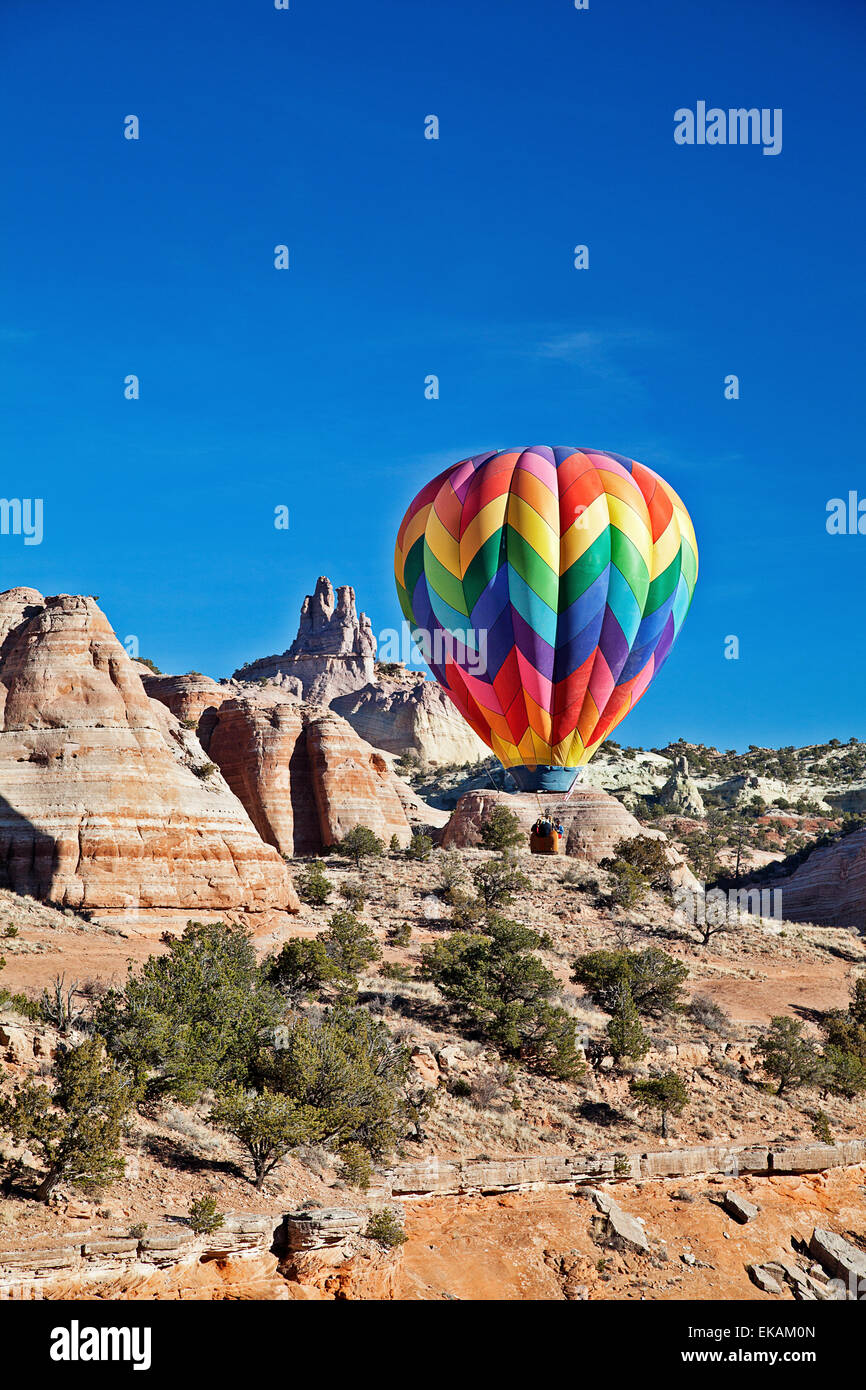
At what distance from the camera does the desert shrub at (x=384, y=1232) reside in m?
18.1

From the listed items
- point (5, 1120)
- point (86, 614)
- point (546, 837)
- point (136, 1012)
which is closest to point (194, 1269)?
point (5, 1120)

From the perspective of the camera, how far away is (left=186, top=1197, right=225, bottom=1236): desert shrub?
16422mm

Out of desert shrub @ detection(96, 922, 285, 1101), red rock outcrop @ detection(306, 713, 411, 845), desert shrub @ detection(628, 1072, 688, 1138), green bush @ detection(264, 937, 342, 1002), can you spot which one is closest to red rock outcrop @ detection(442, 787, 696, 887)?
Answer: red rock outcrop @ detection(306, 713, 411, 845)

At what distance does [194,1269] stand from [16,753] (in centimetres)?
2194

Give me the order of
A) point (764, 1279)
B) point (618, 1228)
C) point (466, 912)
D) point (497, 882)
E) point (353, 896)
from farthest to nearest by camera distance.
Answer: point (497, 882) < point (353, 896) < point (466, 912) < point (618, 1228) < point (764, 1279)

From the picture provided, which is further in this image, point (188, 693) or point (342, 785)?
point (188, 693)

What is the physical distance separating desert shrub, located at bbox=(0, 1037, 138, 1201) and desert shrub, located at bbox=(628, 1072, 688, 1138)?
14918 millimetres

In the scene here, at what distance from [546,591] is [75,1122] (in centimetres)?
1835

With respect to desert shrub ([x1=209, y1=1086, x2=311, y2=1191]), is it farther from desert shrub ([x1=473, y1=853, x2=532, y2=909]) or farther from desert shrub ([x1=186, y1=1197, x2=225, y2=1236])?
desert shrub ([x1=473, y1=853, x2=532, y2=909])

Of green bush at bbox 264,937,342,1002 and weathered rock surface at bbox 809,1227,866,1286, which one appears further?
green bush at bbox 264,937,342,1002

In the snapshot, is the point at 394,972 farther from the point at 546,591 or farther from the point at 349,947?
the point at 546,591

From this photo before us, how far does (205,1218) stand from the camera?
16.5 meters

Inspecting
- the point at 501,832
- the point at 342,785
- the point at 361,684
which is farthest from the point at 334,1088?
the point at 361,684
